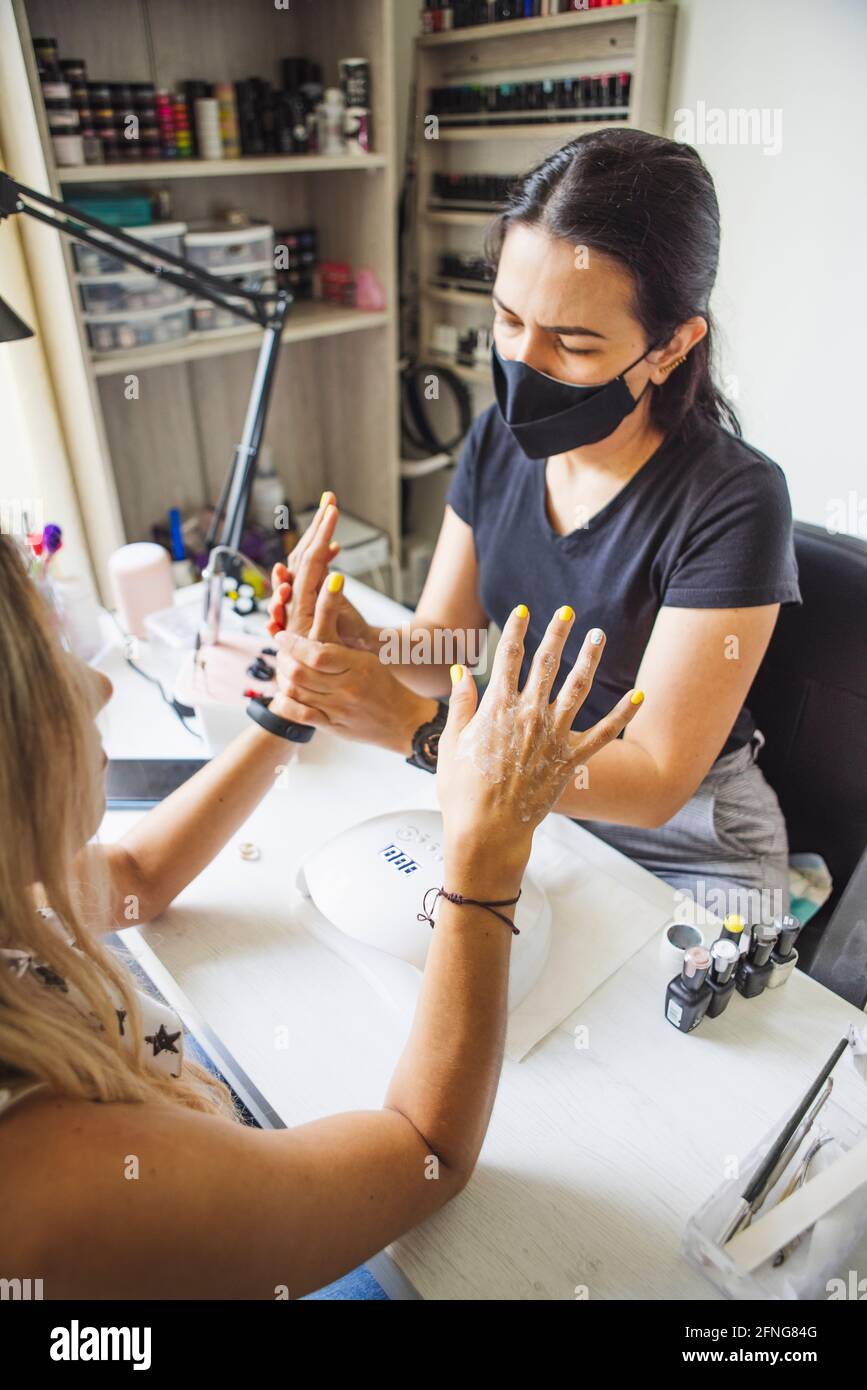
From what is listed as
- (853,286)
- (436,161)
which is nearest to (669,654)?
(853,286)

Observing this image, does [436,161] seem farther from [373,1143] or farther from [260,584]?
[373,1143]

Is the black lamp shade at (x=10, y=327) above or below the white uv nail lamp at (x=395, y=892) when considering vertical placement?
above

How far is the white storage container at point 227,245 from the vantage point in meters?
1.79

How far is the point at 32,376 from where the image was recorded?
65.3 inches

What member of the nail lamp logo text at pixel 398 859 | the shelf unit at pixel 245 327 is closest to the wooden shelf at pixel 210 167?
the shelf unit at pixel 245 327

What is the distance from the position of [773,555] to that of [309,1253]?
2.80 ft

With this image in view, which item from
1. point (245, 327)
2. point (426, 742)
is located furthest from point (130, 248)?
point (426, 742)

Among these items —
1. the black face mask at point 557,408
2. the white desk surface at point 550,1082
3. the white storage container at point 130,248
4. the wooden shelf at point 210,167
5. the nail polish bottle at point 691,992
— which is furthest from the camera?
the white storage container at point 130,248

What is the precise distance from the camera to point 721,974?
32.5 inches

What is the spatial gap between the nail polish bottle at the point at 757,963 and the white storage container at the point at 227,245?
1669mm

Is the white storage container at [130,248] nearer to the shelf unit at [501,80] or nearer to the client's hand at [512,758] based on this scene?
the shelf unit at [501,80]

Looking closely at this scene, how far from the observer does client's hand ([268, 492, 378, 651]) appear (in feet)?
3.38

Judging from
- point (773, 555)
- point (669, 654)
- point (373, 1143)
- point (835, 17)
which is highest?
point (835, 17)

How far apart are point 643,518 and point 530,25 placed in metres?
1.32
